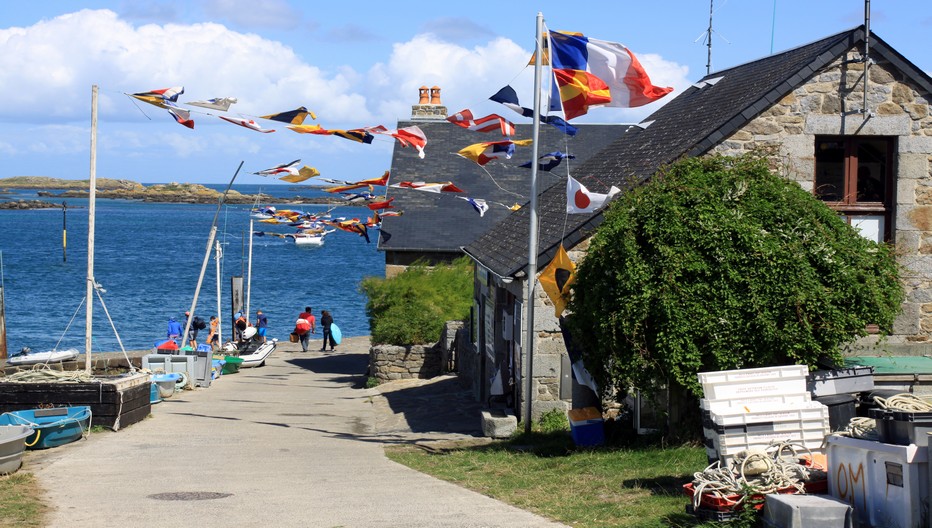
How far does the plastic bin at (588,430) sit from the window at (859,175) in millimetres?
5089

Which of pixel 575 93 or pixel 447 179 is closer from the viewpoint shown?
pixel 575 93

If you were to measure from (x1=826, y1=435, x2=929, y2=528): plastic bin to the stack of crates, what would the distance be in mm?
1146

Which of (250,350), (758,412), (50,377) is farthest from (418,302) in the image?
(758,412)

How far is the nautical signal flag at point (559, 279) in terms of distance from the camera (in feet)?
46.8

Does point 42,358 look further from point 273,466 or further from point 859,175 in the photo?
point 859,175

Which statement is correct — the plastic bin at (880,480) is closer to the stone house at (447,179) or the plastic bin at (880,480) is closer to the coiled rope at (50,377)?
the coiled rope at (50,377)

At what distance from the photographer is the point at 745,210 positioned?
12.7 m

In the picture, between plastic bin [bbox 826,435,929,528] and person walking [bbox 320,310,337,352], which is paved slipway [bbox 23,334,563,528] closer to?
plastic bin [bbox 826,435,929,528]

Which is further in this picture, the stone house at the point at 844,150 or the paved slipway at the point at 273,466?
the stone house at the point at 844,150

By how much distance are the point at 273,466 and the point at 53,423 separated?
3931 millimetres

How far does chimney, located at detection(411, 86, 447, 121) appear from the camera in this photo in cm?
3878

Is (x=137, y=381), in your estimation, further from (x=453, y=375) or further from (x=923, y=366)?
(x=923, y=366)

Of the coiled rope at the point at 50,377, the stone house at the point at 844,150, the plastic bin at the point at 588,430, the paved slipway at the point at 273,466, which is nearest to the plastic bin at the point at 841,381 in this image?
the plastic bin at the point at 588,430

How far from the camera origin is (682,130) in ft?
57.1
